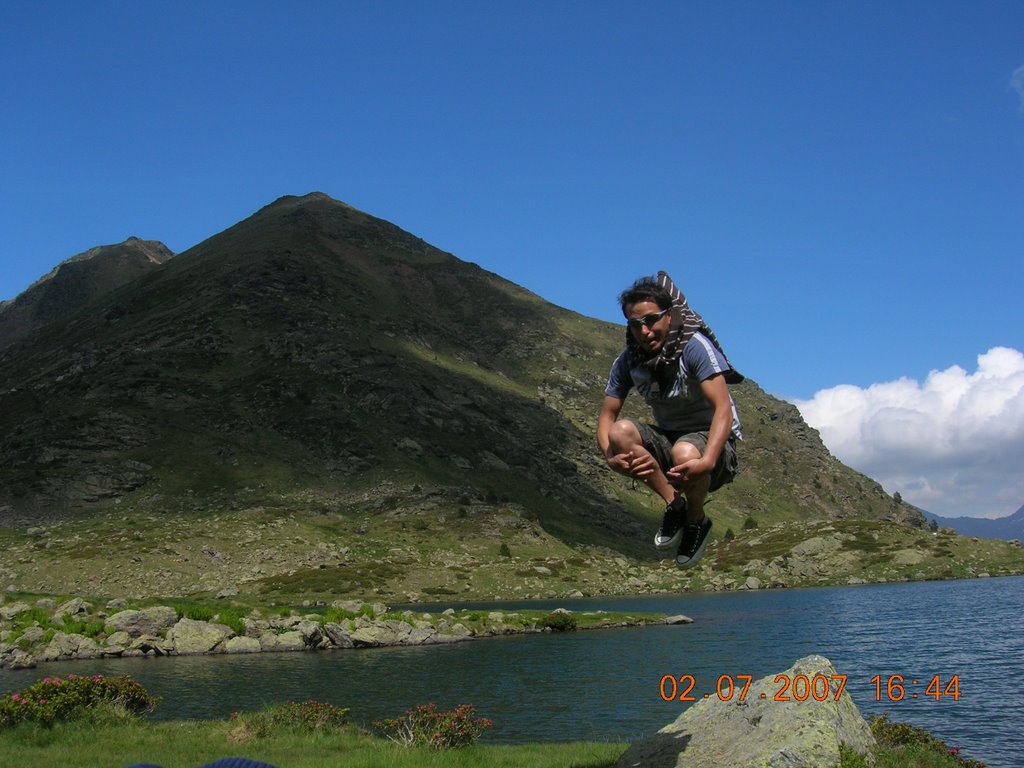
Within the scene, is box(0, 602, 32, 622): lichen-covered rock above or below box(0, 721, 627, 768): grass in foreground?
below

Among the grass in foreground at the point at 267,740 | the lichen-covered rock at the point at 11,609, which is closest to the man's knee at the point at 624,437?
the grass in foreground at the point at 267,740

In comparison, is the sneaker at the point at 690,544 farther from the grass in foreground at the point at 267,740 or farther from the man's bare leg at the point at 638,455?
the grass in foreground at the point at 267,740

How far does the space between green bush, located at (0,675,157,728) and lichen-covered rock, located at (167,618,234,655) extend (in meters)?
33.4

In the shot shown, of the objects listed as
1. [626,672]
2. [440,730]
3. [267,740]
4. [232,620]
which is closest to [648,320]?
[440,730]

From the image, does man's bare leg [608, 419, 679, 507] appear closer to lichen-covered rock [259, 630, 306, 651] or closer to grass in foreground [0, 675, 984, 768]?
grass in foreground [0, 675, 984, 768]

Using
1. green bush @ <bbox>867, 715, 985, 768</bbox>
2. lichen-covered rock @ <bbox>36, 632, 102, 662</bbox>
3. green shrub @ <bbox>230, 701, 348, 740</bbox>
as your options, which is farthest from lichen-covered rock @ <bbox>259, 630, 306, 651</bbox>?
green bush @ <bbox>867, 715, 985, 768</bbox>

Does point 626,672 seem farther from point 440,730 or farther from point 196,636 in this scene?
point 196,636

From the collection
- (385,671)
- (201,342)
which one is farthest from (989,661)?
(201,342)

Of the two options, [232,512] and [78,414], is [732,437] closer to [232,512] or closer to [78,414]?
[232,512]

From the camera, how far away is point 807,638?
5909 cm

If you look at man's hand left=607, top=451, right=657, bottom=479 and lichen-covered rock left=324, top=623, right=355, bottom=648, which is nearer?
man's hand left=607, top=451, right=657, bottom=479

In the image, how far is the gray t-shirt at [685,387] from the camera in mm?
9516

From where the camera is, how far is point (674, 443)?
395 inches

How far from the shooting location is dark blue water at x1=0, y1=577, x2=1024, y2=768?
3309 cm
